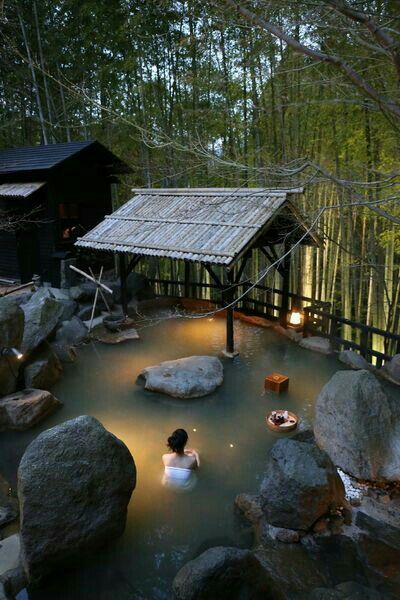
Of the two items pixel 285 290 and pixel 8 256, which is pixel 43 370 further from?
pixel 8 256

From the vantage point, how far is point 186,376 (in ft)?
24.8

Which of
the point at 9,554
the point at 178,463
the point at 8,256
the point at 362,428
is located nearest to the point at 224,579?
the point at 178,463

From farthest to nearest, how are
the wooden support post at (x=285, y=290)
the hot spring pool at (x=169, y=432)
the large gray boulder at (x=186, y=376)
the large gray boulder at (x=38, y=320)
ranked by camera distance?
the wooden support post at (x=285, y=290) → the large gray boulder at (x=38, y=320) → the large gray boulder at (x=186, y=376) → the hot spring pool at (x=169, y=432)

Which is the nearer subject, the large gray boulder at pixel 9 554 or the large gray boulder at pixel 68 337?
the large gray boulder at pixel 9 554

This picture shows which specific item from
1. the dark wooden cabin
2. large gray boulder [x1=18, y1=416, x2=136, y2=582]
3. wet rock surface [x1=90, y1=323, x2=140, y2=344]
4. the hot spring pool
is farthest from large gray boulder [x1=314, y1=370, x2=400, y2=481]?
the dark wooden cabin

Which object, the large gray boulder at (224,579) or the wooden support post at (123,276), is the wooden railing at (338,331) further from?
the large gray boulder at (224,579)

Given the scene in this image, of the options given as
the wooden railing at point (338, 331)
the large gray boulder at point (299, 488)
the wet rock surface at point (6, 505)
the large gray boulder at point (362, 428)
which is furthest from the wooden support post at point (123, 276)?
the large gray boulder at point (299, 488)

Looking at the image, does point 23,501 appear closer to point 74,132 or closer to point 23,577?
point 23,577

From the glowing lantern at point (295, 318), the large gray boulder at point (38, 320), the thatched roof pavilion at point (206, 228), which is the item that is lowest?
the glowing lantern at point (295, 318)

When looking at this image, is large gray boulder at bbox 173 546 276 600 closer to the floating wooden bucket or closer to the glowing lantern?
the floating wooden bucket

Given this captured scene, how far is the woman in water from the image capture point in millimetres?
5250

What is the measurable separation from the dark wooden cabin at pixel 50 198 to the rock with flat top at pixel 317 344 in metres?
6.99

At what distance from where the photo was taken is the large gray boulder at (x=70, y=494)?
399 centimetres

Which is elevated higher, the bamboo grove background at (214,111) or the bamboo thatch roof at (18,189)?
the bamboo grove background at (214,111)
